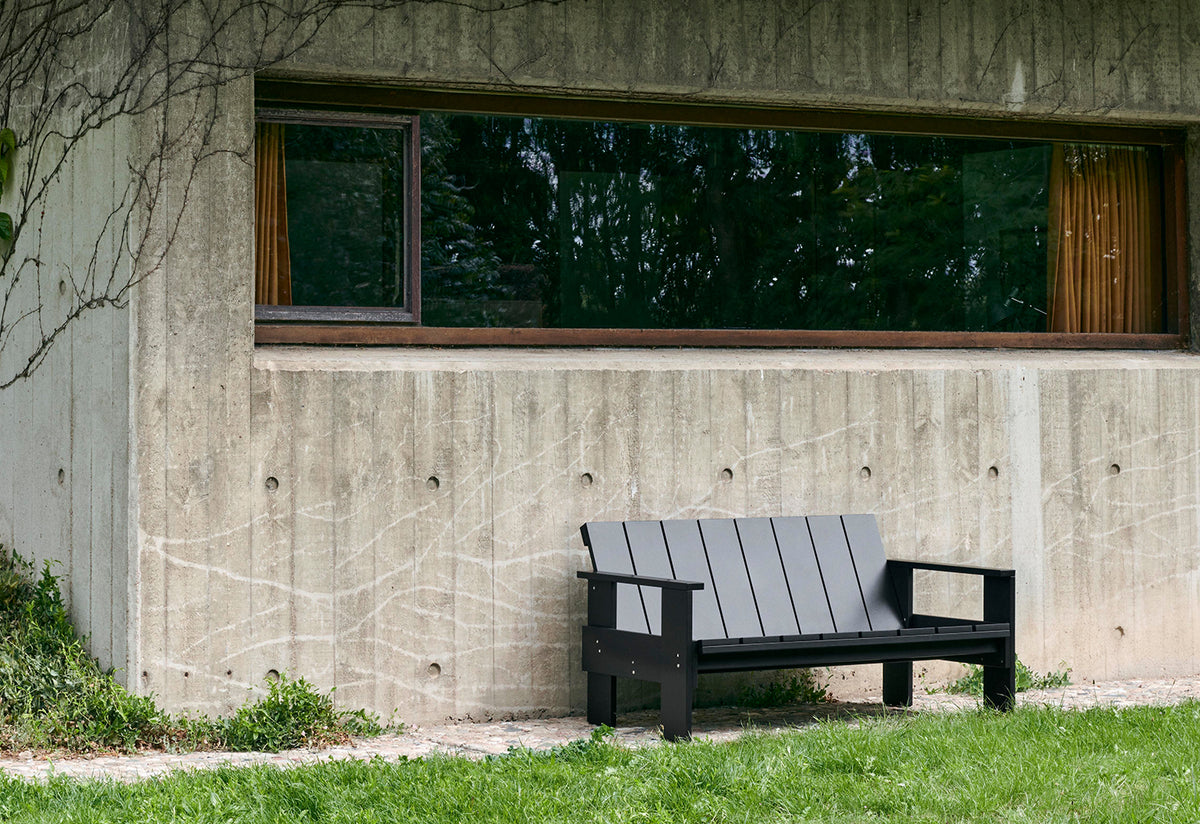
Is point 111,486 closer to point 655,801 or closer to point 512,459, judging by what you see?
point 512,459

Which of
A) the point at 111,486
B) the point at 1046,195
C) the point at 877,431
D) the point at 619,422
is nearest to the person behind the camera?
the point at 111,486

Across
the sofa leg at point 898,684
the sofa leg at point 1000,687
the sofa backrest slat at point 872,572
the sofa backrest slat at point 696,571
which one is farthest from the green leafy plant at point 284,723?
the sofa leg at point 1000,687

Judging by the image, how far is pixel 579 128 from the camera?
7180 mm

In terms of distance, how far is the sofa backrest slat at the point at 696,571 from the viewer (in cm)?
635

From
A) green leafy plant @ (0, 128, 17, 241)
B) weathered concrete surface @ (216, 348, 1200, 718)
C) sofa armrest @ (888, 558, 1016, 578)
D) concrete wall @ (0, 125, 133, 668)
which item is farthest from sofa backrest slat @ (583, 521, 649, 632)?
green leafy plant @ (0, 128, 17, 241)

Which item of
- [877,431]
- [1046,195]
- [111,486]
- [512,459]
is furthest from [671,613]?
[1046,195]

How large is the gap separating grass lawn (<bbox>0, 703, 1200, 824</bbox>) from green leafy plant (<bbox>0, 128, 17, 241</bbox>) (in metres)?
3.49

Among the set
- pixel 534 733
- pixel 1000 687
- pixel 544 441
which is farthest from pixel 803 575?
pixel 534 733

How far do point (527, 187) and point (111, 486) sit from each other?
2.41 metres

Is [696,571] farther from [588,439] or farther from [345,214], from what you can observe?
[345,214]

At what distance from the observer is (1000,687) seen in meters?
6.46

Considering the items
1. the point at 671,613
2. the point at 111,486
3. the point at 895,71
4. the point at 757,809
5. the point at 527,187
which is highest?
the point at 895,71

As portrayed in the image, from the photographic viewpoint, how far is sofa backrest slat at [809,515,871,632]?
6.73 meters

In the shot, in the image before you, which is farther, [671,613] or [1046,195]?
[1046,195]
